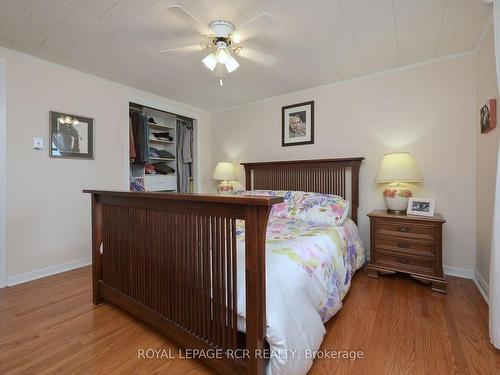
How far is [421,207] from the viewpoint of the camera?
7.62ft

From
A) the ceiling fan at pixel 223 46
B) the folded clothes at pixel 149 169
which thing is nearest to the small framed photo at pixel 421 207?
the ceiling fan at pixel 223 46

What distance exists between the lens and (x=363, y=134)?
2807mm

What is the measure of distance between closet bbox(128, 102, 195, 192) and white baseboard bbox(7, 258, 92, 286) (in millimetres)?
1182

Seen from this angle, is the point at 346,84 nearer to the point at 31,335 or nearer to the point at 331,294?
the point at 331,294

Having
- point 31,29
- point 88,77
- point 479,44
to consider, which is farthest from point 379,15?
point 88,77

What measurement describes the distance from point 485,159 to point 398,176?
63cm

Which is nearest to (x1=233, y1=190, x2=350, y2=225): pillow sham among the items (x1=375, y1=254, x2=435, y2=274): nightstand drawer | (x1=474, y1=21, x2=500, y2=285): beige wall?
(x1=375, y1=254, x2=435, y2=274): nightstand drawer

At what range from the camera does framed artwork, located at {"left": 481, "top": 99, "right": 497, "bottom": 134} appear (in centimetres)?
176

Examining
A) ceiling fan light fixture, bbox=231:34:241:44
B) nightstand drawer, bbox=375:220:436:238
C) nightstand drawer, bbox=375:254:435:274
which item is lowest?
nightstand drawer, bbox=375:254:435:274

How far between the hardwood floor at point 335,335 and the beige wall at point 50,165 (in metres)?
0.49

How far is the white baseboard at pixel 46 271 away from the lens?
7.47 feet

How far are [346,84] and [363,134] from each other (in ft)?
2.11

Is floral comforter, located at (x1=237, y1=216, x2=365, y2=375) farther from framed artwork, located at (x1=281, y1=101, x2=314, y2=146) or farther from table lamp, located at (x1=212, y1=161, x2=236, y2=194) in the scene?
table lamp, located at (x1=212, y1=161, x2=236, y2=194)

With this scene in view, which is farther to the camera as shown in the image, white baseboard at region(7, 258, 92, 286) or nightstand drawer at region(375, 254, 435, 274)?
white baseboard at region(7, 258, 92, 286)
